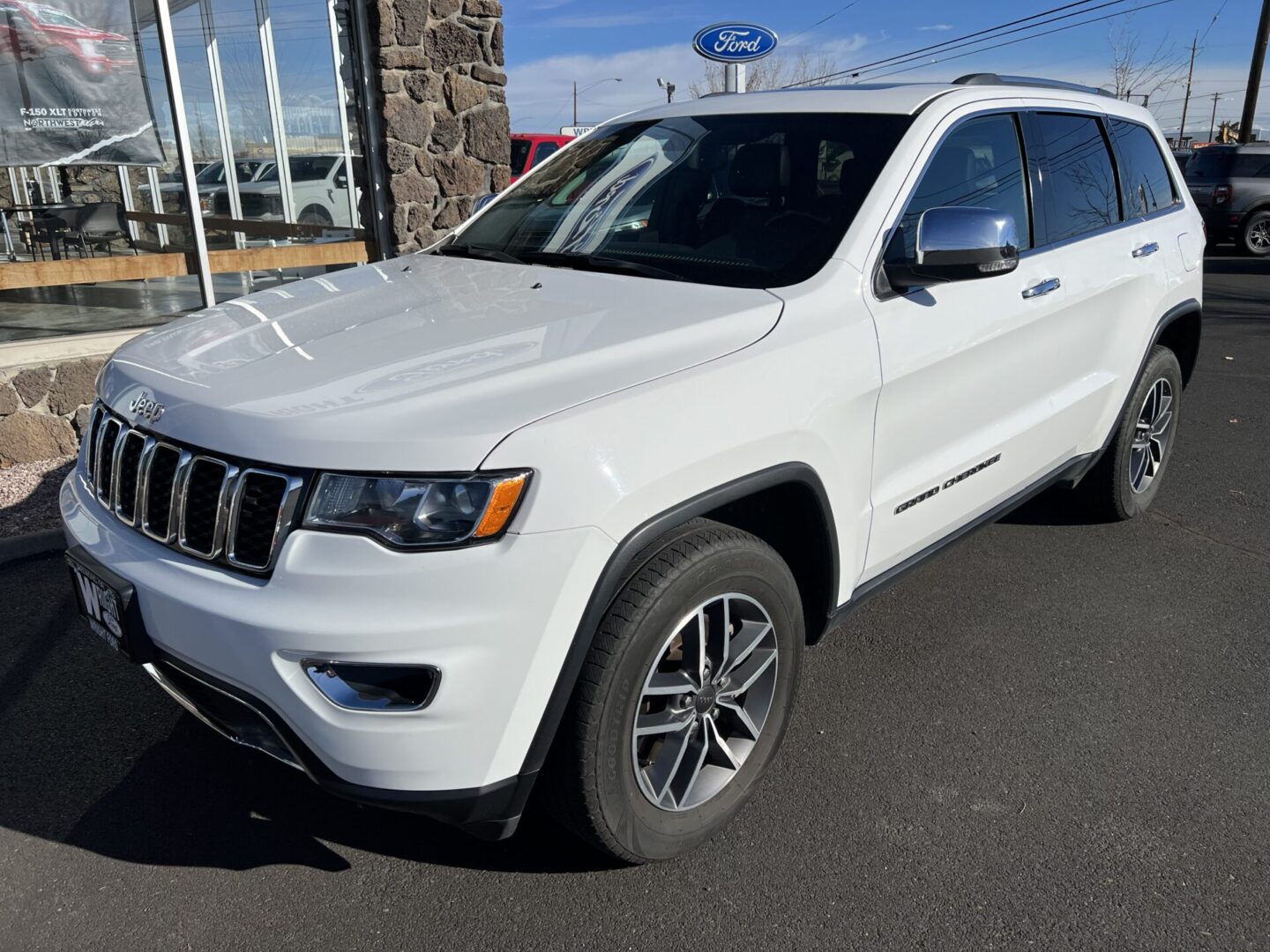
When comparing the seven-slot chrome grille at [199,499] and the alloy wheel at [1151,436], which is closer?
the seven-slot chrome grille at [199,499]

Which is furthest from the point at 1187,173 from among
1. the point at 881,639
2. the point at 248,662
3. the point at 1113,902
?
the point at 248,662

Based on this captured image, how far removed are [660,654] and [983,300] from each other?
62.9 inches

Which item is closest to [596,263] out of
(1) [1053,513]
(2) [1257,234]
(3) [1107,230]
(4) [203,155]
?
(3) [1107,230]

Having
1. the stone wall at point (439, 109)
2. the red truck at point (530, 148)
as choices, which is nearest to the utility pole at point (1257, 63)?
the red truck at point (530, 148)

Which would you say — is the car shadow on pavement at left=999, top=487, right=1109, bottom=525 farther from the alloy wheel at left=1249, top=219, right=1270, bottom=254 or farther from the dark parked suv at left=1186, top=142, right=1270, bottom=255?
the alloy wheel at left=1249, top=219, right=1270, bottom=254

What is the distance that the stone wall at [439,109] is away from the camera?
670 cm

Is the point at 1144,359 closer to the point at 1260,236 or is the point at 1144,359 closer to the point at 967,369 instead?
the point at 967,369

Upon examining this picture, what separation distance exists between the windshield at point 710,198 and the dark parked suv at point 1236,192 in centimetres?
1494

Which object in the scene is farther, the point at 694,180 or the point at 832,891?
the point at 694,180

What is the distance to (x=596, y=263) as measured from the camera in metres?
3.01

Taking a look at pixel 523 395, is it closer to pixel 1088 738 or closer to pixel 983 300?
pixel 983 300

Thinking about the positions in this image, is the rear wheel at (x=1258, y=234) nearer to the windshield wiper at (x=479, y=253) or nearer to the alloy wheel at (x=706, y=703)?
the windshield wiper at (x=479, y=253)

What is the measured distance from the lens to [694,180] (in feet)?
10.7

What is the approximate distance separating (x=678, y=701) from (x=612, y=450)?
2.41ft
